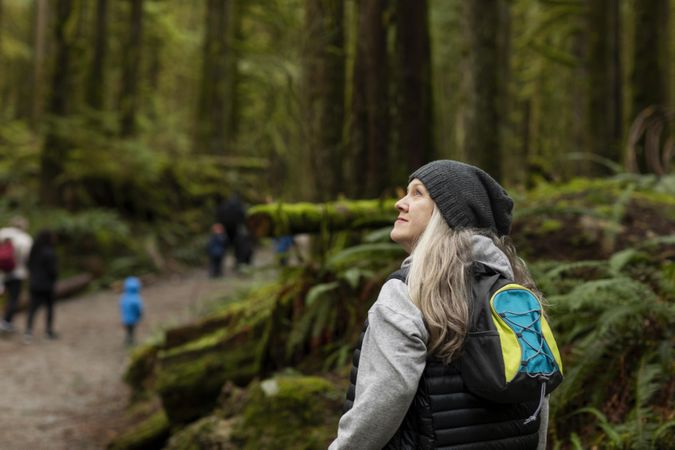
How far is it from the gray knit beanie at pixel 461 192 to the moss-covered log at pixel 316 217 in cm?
371

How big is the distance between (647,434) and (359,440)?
7.18 feet

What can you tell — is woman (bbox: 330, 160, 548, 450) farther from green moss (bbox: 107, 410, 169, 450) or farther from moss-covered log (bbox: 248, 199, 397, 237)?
green moss (bbox: 107, 410, 169, 450)

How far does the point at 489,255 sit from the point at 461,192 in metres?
0.24

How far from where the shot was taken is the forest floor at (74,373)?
7.80m

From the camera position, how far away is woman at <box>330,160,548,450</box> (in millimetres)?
2229

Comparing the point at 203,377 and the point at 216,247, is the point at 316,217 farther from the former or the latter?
the point at 216,247

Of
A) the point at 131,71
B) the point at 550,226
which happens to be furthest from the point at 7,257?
the point at 131,71

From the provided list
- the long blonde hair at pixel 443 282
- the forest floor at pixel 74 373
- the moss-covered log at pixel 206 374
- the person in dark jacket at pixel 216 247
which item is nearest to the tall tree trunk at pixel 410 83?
the forest floor at pixel 74 373

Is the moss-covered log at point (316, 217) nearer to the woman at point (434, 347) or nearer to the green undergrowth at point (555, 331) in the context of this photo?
the green undergrowth at point (555, 331)

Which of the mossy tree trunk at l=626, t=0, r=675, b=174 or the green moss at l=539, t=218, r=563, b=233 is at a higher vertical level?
the mossy tree trunk at l=626, t=0, r=675, b=174

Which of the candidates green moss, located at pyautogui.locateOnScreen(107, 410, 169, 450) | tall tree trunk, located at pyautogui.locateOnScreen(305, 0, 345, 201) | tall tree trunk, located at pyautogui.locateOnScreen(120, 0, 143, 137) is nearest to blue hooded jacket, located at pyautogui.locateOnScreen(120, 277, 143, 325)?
green moss, located at pyautogui.locateOnScreen(107, 410, 169, 450)

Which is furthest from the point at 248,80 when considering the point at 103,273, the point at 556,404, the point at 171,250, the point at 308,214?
the point at 556,404

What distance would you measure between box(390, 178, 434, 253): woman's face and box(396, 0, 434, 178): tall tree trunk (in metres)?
5.48

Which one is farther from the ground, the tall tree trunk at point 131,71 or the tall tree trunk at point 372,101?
the tall tree trunk at point 131,71
